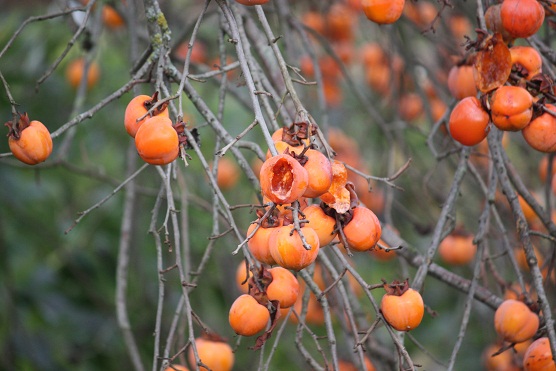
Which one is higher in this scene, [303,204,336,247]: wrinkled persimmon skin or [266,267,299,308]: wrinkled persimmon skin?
[303,204,336,247]: wrinkled persimmon skin

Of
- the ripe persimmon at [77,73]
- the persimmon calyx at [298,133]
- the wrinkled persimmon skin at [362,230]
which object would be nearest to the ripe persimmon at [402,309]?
the wrinkled persimmon skin at [362,230]

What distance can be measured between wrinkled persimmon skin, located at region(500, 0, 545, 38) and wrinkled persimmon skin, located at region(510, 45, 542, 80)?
4 cm

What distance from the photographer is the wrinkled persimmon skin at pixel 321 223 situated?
111 cm

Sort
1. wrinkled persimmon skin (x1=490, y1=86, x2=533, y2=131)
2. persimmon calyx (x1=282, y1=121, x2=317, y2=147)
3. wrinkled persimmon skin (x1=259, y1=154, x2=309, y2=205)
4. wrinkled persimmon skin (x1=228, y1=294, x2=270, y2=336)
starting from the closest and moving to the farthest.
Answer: wrinkled persimmon skin (x1=259, y1=154, x2=309, y2=205), persimmon calyx (x1=282, y1=121, x2=317, y2=147), wrinkled persimmon skin (x1=228, y1=294, x2=270, y2=336), wrinkled persimmon skin (x1=490, y1=86, x2=533, y2=131)

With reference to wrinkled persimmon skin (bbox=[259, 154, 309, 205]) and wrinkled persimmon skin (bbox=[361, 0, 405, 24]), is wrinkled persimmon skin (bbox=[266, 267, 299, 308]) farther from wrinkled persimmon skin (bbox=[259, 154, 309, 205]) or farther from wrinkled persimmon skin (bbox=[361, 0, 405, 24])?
wrinkled persimmon skin (bbox=[361, 0, 405, 24])

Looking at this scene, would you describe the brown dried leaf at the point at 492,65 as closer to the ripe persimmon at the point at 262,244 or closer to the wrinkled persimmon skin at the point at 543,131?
the wrinkled persimmon skin at the point at 543,131

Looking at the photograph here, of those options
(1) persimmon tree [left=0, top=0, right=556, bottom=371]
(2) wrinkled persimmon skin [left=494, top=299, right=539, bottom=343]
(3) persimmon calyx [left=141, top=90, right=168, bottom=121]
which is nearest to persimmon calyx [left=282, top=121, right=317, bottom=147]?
(1) persimmon tree [left=0, top=0, right=556, bottom=371]

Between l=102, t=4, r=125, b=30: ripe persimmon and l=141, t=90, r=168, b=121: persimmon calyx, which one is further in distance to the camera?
l=102, t=4, r=125, b=30: ripe persimmon

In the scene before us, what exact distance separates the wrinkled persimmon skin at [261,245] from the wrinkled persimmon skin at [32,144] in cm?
45

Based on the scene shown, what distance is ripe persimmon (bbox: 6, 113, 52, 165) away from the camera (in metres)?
1.29

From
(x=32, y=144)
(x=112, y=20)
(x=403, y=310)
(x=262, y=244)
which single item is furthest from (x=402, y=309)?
(x=112, y=20)

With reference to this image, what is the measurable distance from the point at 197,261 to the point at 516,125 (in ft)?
6.95

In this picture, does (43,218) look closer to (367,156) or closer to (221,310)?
(221,310)

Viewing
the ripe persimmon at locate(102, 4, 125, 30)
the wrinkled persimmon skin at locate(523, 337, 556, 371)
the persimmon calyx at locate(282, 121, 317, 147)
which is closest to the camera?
the persimmon calyx at locate(282, 121, 317, 147)
